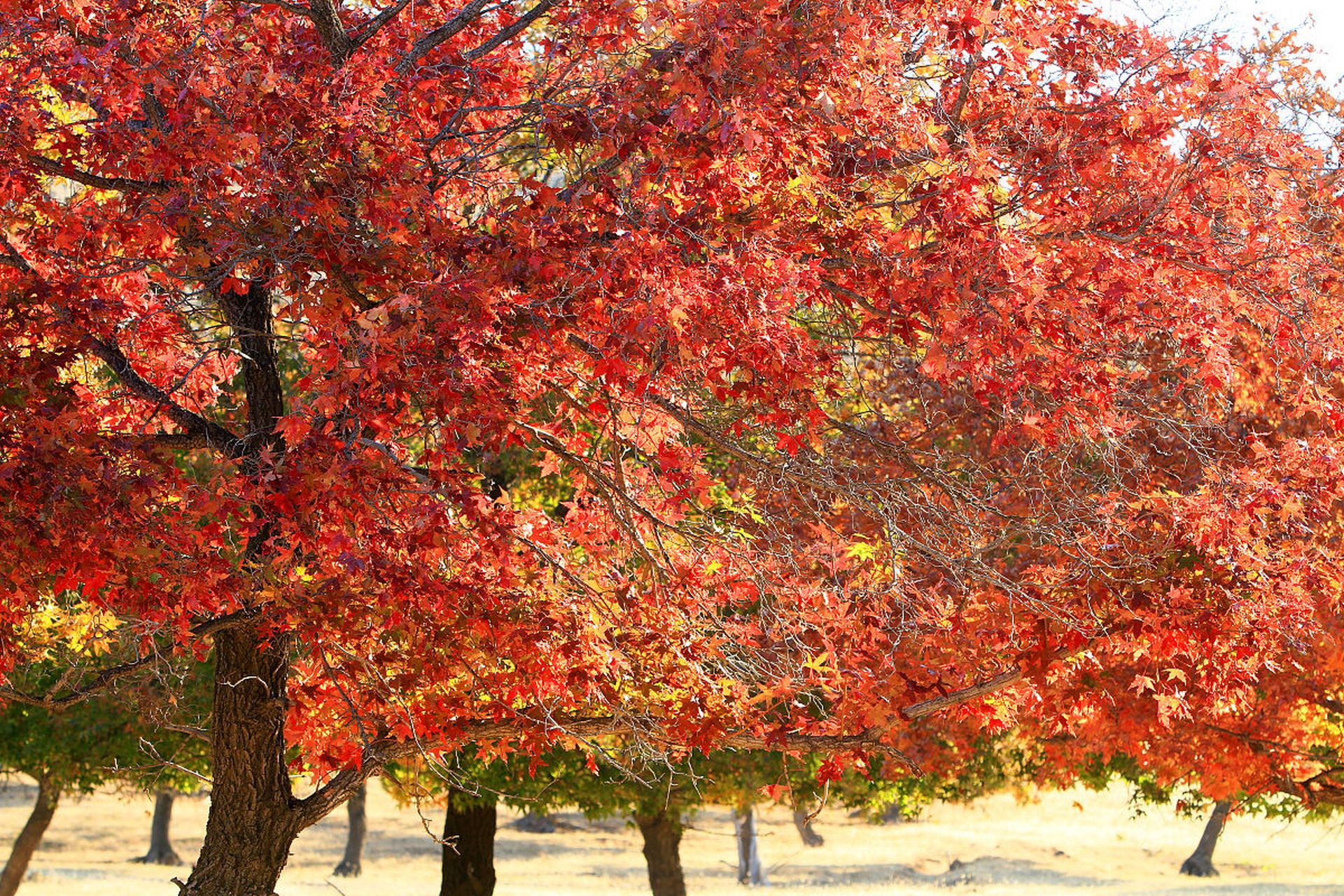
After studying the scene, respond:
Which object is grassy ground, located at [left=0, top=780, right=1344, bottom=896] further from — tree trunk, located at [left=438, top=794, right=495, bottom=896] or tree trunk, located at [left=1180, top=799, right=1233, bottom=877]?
tree trunk, located at [left=438, top=794, right=495, bottom=896]

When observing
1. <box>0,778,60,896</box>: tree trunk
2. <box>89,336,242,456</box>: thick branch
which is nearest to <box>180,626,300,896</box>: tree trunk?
<box>89,336,242,456</box>: thick branch

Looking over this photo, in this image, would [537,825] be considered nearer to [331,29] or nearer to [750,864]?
[750,864]

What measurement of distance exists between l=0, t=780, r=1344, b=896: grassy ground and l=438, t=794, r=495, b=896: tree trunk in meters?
13.6

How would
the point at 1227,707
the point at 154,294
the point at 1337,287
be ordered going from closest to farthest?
the point at 1337,287 < the point at 154,294 < the point at 1227,707

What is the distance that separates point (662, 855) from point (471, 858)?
436 cm

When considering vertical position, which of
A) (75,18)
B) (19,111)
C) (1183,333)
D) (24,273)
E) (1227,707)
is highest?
(75,18)

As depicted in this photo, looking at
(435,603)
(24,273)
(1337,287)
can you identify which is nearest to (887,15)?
(1337,287)

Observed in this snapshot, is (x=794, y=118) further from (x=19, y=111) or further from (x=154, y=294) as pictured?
(x=154, y=294)

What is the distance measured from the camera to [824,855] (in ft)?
131

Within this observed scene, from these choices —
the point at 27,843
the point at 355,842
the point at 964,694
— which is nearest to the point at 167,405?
the point at 964,694

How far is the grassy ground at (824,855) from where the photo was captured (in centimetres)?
3131

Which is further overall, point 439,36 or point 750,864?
point 750,864

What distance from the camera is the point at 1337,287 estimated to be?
739 cm

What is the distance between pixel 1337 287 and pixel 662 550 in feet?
13.4
